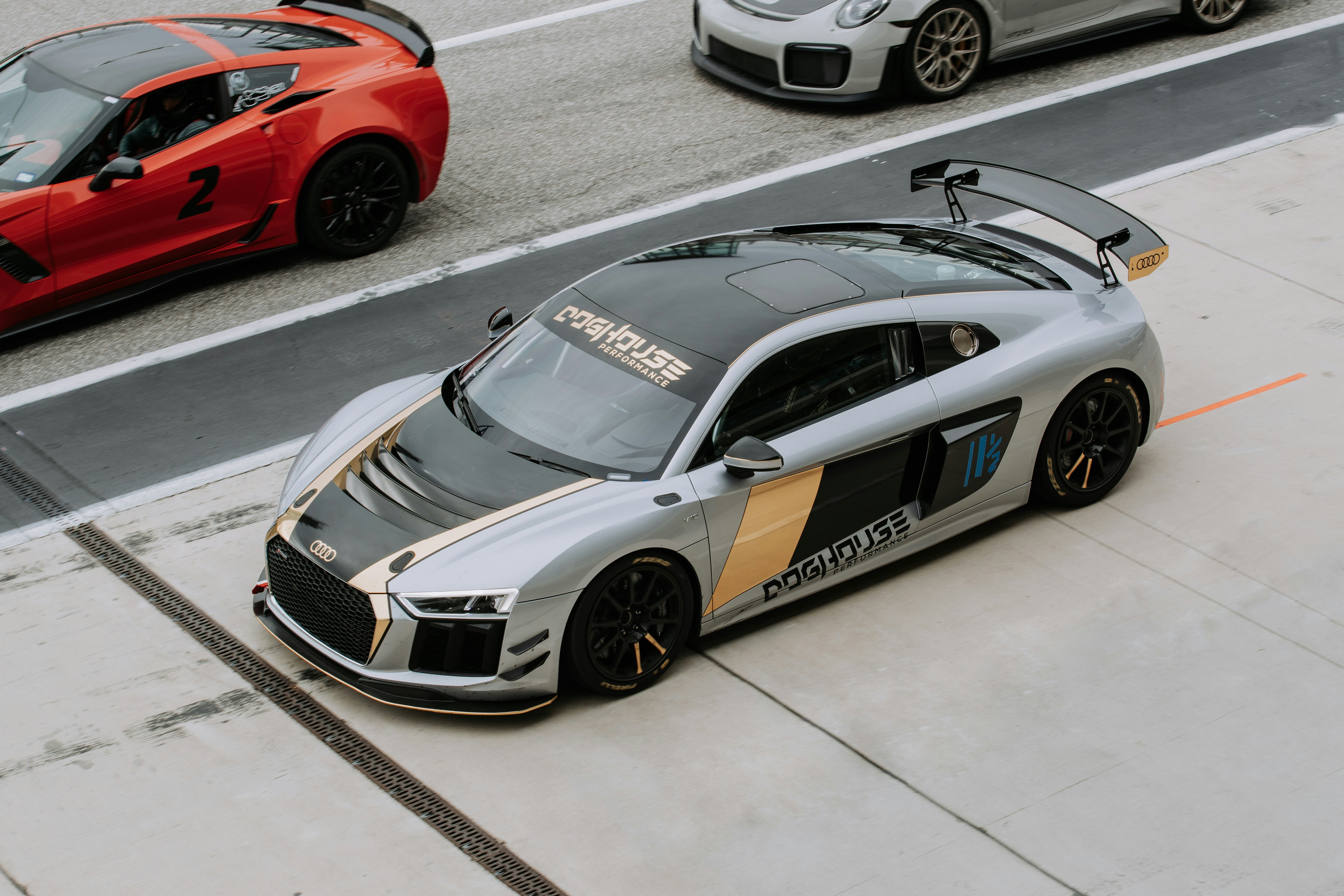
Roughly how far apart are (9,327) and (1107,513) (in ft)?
20.2

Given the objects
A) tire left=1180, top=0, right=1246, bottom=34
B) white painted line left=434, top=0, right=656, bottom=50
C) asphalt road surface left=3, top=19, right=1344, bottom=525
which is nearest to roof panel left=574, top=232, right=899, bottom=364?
asphalt road surface left=3, top=19, right=1344, bottom=525

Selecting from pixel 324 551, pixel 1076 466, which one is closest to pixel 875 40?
pixel 1076 466

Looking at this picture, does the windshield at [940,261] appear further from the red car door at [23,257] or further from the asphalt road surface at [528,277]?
the red car door at [23,257]

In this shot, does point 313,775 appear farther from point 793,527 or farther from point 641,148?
point 641,148

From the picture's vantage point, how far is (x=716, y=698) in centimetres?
593

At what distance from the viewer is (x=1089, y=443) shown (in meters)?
7.05

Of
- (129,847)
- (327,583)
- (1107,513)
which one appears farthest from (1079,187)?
(129,847)

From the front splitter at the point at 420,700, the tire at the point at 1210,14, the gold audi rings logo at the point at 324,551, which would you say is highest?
the tire at the point at 1210,14

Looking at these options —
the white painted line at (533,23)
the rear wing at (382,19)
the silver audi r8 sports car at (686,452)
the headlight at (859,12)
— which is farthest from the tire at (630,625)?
the white painted line at (533,23)

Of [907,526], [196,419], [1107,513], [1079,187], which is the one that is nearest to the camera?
[907,526]

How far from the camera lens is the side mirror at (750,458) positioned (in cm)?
571

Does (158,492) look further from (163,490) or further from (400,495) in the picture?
(400,495)

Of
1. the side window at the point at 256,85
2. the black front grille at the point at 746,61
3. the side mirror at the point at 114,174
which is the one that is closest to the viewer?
the side mirror at the point at 114,174

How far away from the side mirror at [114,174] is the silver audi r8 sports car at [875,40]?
5177 mm
